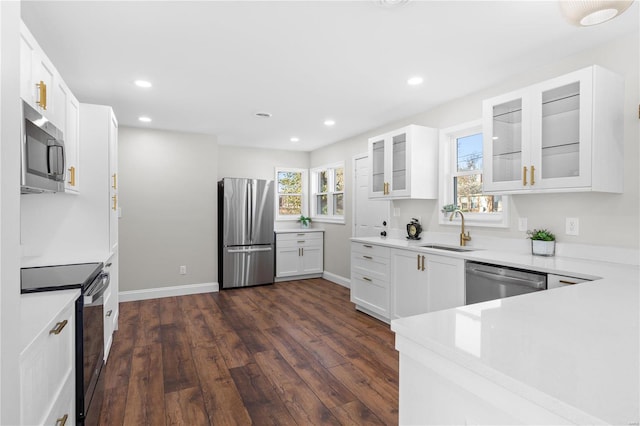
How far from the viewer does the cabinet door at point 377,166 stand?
13.6 ft

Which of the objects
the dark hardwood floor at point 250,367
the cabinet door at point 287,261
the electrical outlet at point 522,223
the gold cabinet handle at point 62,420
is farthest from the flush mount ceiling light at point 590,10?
the cabinet door at point 287,261

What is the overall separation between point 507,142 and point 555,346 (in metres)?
2.32

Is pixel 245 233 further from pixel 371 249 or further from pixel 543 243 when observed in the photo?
pixel 543 243

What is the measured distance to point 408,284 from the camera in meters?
3.36

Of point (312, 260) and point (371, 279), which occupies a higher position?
point (371, 279)

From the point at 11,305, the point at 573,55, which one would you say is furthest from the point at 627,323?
the point at 573,55

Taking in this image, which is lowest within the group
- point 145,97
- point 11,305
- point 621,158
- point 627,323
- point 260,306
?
point 260,306

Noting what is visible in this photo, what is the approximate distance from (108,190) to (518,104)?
3527 mm

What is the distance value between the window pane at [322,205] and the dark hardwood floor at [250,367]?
234 cm

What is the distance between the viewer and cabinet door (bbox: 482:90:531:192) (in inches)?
101

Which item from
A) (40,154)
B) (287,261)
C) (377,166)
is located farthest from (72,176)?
(287,261)

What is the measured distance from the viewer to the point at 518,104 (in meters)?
2.63

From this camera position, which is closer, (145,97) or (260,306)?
(145,97)

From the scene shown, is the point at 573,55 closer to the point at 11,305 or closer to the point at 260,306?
the point at 11,305
